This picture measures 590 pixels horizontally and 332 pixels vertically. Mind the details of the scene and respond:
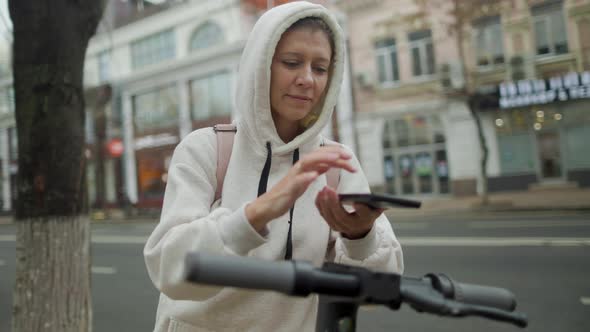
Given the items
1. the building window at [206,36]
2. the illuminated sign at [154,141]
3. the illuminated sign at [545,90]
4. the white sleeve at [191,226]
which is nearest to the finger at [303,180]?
the white sleeve at [191,226]

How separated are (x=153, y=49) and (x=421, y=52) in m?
15.5

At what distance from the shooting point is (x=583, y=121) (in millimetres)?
15594

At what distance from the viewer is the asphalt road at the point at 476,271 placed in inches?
173

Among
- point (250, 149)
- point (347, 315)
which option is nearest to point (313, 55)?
point (250, 149)

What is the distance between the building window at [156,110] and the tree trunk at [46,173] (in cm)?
2208

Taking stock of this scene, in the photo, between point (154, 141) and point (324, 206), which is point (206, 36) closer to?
point (154, 141)

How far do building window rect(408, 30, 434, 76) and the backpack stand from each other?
18191mm

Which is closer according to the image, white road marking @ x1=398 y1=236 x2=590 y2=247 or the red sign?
white road marking @ x1=398 y1=236 x2=590 y2=247

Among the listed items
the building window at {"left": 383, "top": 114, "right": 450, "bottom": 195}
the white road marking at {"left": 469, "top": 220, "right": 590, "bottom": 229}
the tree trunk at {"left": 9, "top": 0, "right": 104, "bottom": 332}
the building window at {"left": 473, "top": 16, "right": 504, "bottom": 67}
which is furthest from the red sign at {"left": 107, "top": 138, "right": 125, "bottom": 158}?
the tree trunk at {"left": 9, "top": 0, "right": 104, "bottom": 332}

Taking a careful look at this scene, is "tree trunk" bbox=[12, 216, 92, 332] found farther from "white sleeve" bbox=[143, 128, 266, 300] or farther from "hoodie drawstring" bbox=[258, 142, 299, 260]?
"hoodie drawstring" bbox=[258, 142, 299, 260]

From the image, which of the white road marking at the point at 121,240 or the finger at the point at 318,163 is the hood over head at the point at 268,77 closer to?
the finger at the point at 318,163

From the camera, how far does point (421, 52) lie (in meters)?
18.5

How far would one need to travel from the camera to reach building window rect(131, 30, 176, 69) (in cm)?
2456

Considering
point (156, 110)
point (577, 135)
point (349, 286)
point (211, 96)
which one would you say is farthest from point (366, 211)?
point (156, 110)
